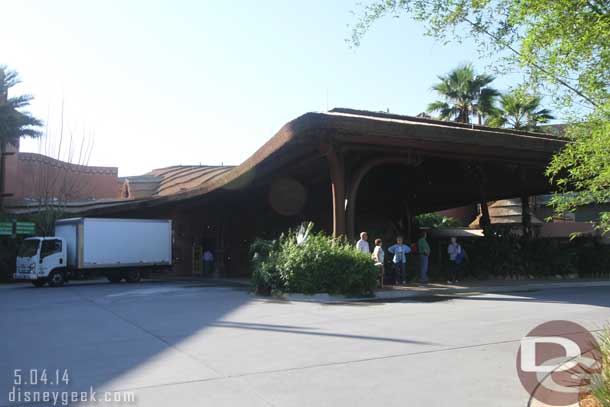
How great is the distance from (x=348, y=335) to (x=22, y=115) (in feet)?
94.9

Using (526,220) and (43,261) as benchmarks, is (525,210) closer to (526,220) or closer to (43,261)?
(526,220)

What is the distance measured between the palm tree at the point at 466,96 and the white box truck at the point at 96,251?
16.6 m

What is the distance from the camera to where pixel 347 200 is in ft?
59.8

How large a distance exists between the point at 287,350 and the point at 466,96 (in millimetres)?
25391

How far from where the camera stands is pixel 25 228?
27797mm

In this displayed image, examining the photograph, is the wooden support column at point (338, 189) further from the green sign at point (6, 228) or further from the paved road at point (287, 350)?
the green sign at point (6, 228)

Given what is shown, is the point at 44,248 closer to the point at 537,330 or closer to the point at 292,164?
the point at 292,164

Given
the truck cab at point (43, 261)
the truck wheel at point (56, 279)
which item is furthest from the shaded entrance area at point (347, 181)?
the truck wheel at point (56, 279)

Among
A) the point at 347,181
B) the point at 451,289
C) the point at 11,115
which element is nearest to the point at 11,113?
the point at 11,115

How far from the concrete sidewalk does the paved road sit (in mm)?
1414

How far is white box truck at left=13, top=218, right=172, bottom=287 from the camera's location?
22078 mm

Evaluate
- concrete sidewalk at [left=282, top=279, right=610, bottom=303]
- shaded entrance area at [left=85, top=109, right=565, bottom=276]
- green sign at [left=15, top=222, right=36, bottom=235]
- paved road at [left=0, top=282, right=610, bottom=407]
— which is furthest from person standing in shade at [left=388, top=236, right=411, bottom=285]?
green sign at [left=15, top=222, right=36, bottom=235]

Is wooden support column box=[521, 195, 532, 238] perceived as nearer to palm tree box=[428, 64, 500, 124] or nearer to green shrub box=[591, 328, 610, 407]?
palm tree box=[428, 64, 500, 124]

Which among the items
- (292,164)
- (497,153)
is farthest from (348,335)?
(292,164)
